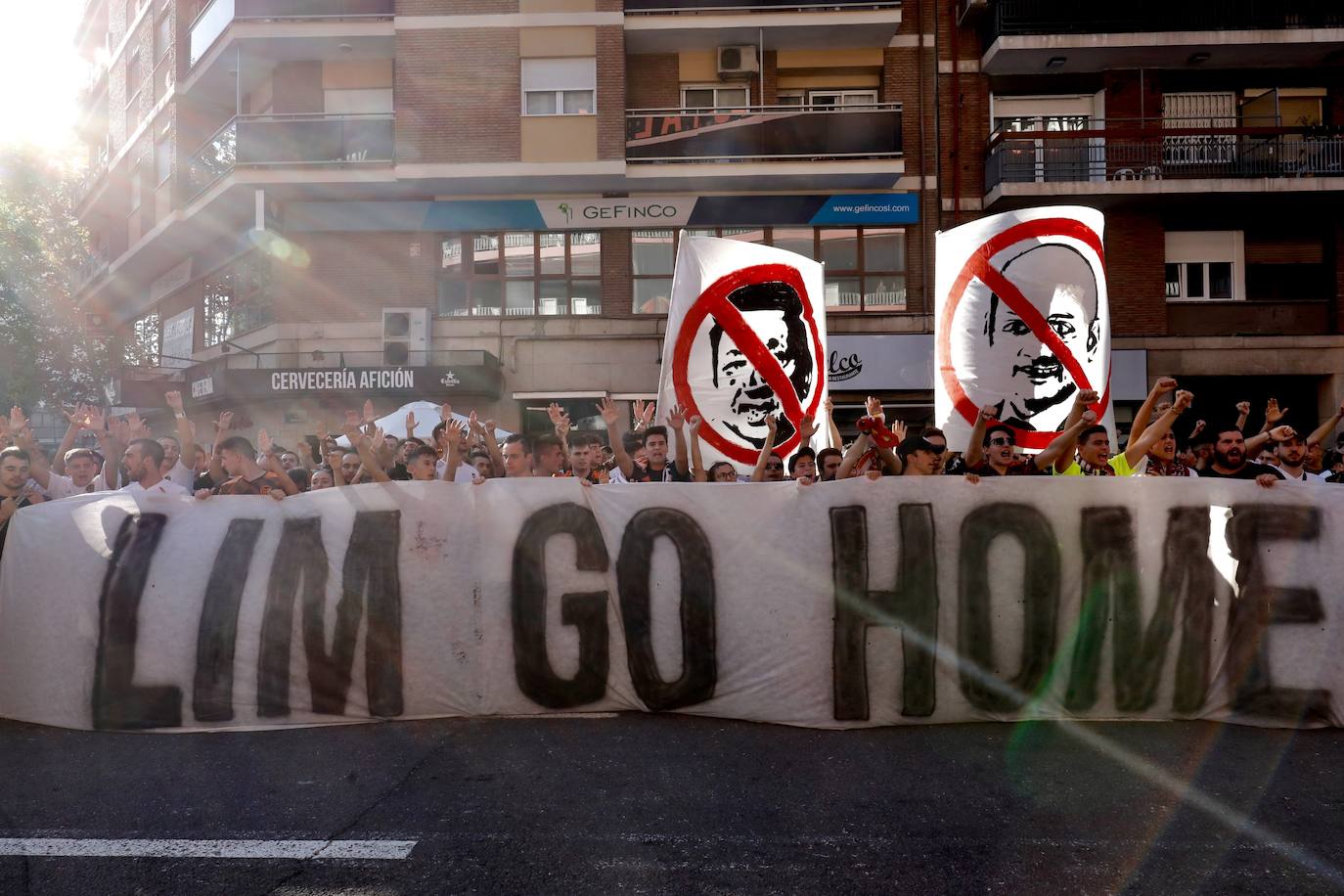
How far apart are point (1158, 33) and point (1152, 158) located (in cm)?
215

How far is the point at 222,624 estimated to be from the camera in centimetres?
567

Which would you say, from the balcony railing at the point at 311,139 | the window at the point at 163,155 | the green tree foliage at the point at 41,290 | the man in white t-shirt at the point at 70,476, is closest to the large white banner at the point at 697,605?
the man in white t-shirt at the point at 70,476

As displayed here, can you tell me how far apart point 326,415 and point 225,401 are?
203cm

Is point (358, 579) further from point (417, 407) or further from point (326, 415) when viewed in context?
point (326, 415)

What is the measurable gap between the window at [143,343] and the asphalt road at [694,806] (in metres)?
24.7

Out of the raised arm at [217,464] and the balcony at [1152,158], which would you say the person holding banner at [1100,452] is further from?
the balcony at [1152,158]

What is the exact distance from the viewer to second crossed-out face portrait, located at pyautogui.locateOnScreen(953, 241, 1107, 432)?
7707 mm

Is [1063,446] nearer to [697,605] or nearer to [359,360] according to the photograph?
[697,605]

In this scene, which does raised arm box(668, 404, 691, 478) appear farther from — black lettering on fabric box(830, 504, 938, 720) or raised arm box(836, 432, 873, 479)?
black lettering on fabric box(830, 504, 938, 720)

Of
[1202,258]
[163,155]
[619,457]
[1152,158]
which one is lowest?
[619,457]

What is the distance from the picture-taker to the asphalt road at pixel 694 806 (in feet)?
11.1

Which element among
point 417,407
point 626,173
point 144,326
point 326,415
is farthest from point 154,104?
point 417,407

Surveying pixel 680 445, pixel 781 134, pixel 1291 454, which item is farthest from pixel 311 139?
pixel 1291 454

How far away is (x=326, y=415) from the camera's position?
19312 mm
